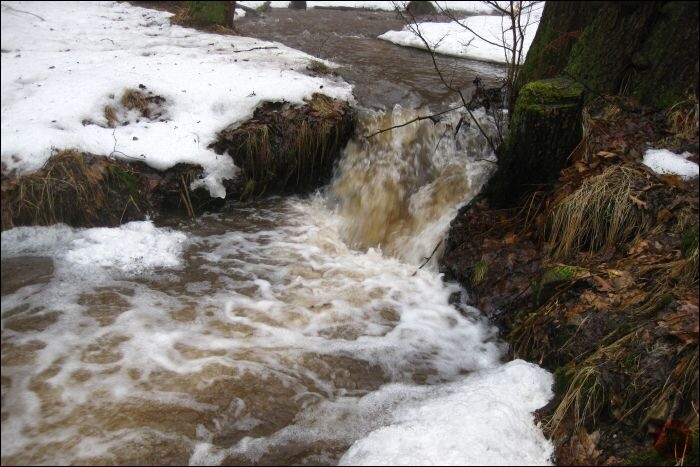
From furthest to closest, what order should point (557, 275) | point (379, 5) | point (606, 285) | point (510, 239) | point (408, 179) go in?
1. point (379, 5)
2. point (408, 179)
3. point (510, 239)
4. point (557, 275)
5. point (606, 285)

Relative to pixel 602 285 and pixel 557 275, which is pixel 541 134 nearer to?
pixel 557 275

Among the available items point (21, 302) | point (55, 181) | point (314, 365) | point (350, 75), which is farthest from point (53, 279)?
point (350, 75)

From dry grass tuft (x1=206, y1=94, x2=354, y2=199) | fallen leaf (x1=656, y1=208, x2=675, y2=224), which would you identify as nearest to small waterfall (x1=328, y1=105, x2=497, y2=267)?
dry grass tuft (x1=206, y1=94, x2=354, y2=199)

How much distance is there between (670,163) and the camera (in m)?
3.96

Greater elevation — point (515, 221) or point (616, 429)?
point (515, 221)

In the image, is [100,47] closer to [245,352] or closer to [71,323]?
[71,323]

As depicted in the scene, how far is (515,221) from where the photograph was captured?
4.72 meters

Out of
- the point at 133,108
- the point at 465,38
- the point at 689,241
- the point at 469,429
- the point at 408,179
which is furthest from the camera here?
the point at 465,38

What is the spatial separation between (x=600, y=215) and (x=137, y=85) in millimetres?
5245

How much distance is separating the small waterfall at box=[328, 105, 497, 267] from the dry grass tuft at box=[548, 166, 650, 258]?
1503 millimetres

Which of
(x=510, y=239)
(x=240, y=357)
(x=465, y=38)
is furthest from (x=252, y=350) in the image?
(x=465, y=38)

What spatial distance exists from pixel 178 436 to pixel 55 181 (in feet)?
9.31

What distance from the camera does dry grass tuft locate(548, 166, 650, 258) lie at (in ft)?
12.6

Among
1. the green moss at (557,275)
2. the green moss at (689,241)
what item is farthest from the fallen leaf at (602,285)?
the green moss at (689,241)
